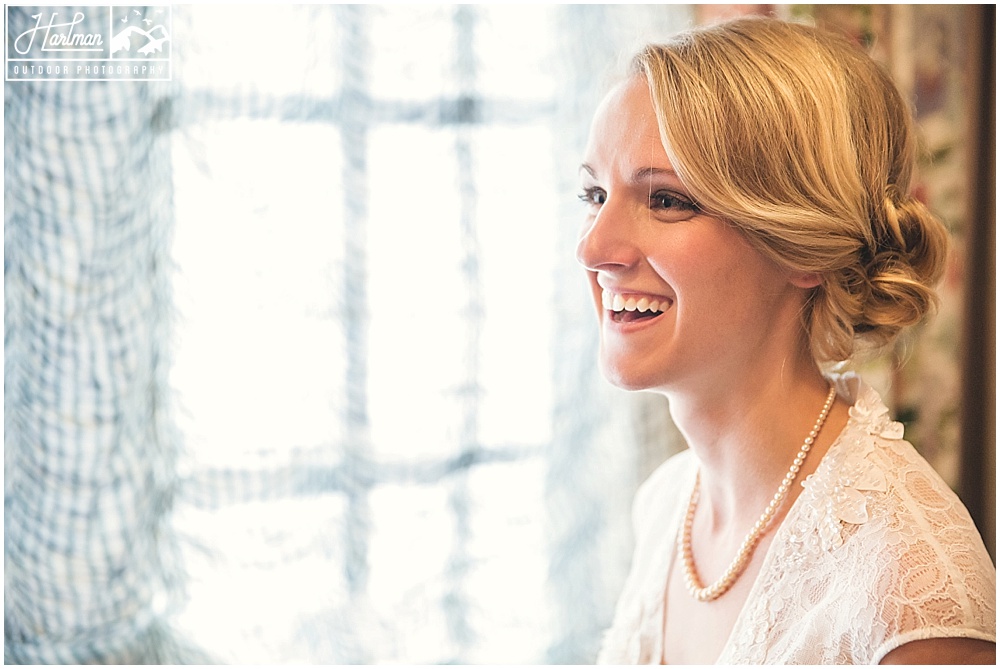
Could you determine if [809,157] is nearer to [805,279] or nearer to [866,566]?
[805,279]

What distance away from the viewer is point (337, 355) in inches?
73.0

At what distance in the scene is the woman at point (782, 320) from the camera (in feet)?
2.92

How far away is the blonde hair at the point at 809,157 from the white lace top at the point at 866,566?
0.52ft

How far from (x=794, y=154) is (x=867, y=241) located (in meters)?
0.16

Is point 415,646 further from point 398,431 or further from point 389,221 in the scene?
point 389,221

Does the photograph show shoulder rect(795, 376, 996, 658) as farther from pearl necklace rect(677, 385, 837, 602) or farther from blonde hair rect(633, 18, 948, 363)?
blonde hair rect(633, 18, 948, 363)

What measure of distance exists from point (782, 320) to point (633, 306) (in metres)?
0.20

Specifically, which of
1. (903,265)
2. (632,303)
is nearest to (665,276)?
Answer: (632,303)

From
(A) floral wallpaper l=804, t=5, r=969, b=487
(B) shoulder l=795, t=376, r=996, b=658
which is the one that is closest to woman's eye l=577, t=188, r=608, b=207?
(B) shoulder l=795, t=376, r=996, b=658

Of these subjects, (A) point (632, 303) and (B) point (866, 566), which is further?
(A) point (632, 303)

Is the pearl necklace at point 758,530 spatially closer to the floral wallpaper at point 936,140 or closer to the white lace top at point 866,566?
the white lace top at point 866,566

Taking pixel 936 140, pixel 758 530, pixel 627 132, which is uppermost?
pixel 936 140

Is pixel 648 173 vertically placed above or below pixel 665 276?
above

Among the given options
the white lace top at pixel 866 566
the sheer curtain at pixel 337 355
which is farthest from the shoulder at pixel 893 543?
the sheer curtain at pixel 337 355
